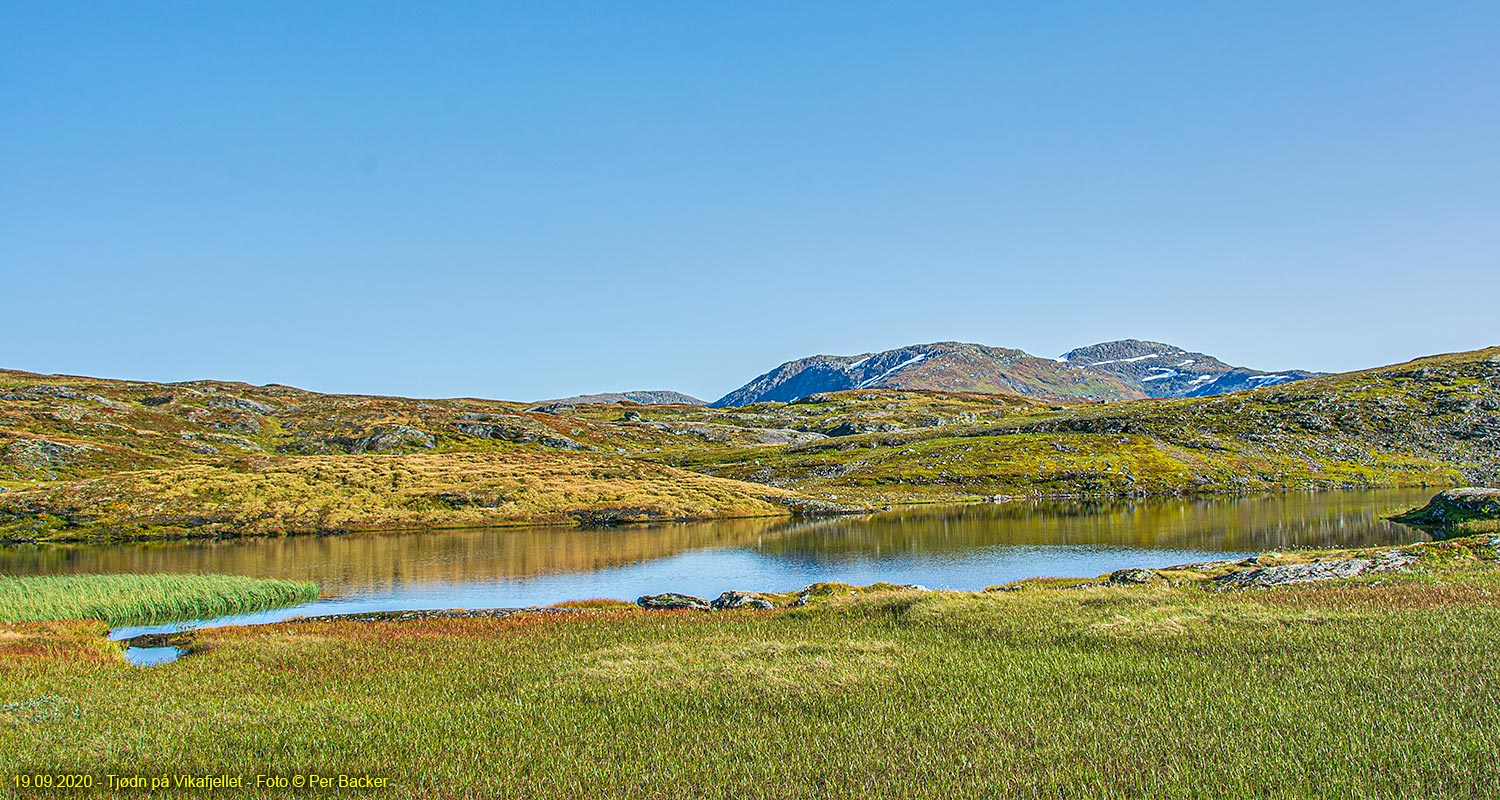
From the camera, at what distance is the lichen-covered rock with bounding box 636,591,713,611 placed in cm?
4461

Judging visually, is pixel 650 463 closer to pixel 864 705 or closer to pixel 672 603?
pixel 672 603

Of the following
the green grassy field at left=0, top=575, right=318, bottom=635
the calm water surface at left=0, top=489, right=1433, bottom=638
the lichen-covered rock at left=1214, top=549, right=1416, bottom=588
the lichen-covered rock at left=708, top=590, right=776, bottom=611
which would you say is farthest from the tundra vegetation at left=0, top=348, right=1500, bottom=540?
the lichen-covered rock at left=1214, top=549, right=1416, bottom=588

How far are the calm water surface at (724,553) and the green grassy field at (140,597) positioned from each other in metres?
2.26

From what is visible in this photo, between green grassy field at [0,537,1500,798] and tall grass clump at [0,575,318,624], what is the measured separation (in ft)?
51.8

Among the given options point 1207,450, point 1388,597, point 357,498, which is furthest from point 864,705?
point 1207,450

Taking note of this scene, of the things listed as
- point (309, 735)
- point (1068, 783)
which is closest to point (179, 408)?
point (309, 735)

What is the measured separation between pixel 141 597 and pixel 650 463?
101521mm

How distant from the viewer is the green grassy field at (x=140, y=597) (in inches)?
1925

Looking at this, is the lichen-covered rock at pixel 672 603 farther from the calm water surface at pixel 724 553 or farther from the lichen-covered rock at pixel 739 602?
the calm water surface at pixel 724 553

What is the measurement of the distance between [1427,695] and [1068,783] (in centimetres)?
963

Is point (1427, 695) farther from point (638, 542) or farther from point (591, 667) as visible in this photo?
point (638, 542)

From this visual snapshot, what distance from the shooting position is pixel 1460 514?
7569 cm

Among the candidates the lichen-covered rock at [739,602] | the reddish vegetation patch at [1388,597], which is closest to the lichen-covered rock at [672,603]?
the lichen-covered rock at [739,602]

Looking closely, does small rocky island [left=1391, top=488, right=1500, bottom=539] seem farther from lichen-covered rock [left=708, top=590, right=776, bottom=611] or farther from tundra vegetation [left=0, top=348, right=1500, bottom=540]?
tundra vegetation [left=0, top=348, right=1500, bottom=540]
